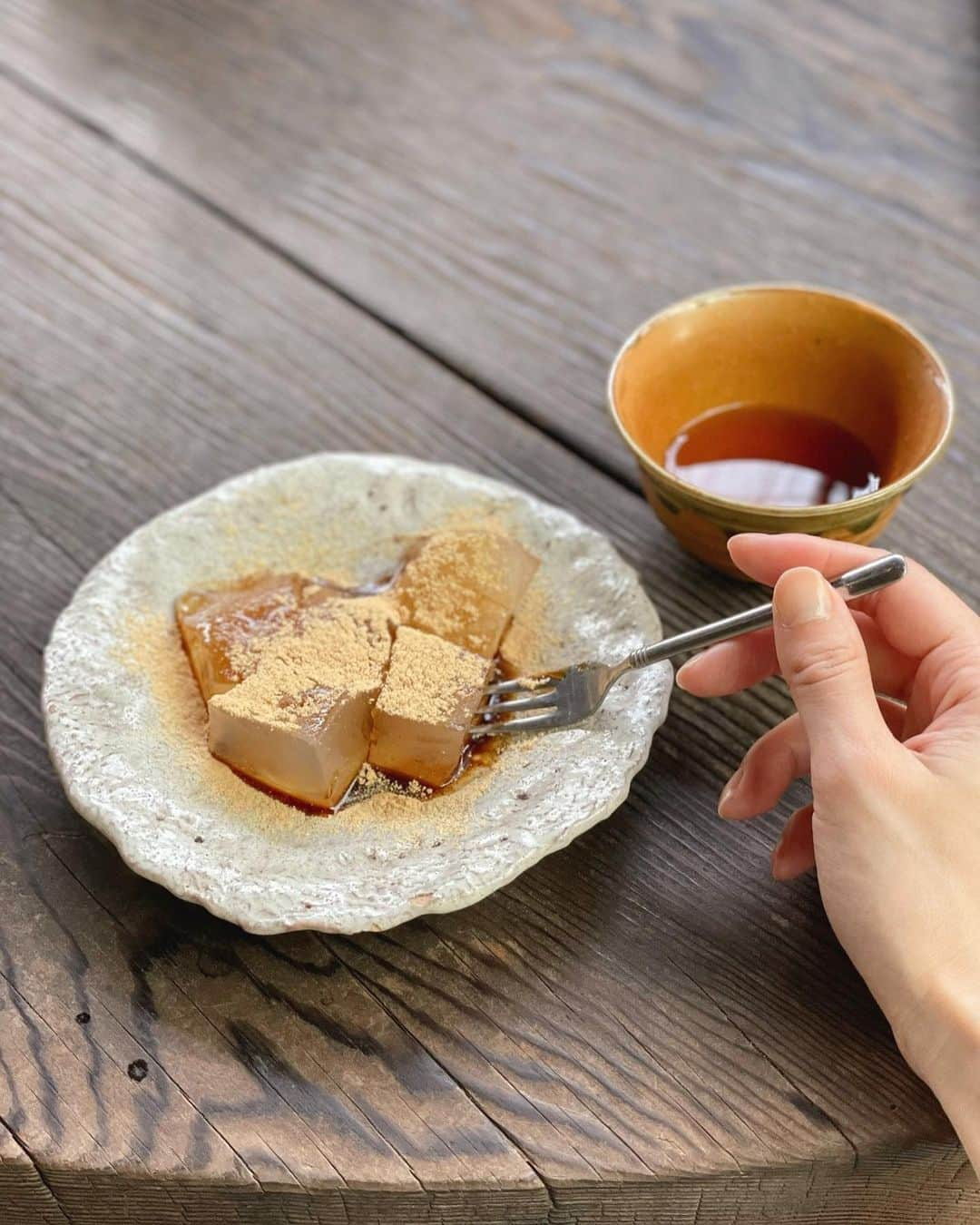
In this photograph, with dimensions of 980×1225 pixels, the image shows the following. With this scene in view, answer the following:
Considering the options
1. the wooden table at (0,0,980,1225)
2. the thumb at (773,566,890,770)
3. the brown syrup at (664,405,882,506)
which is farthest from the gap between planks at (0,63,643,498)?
the thumb at (773,566,890,770)

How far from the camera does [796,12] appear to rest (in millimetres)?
2396

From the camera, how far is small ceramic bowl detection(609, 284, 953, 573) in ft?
4.24

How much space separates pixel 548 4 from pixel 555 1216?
218 cm

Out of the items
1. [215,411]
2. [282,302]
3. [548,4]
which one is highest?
[548,4]

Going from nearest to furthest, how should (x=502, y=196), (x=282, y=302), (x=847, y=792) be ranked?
(x=847, y=792)
(x=282, y=302)
(x=502, y=196)

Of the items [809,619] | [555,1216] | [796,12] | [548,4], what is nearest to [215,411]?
[809,619]

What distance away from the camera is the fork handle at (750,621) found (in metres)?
1.04

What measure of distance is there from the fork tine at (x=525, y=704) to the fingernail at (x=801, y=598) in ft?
0.86

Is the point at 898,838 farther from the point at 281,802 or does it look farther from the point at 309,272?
the point at 309,272

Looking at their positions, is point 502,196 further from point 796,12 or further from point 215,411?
point 796,12

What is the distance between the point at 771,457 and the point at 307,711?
0.62 meters

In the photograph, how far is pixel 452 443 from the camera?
5.29 ft

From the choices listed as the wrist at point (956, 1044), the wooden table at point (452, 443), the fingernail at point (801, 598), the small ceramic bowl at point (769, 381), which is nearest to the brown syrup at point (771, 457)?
the small ceramic bowl at point (769, 381)

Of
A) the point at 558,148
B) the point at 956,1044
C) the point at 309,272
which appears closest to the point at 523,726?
the point at 956,1044
